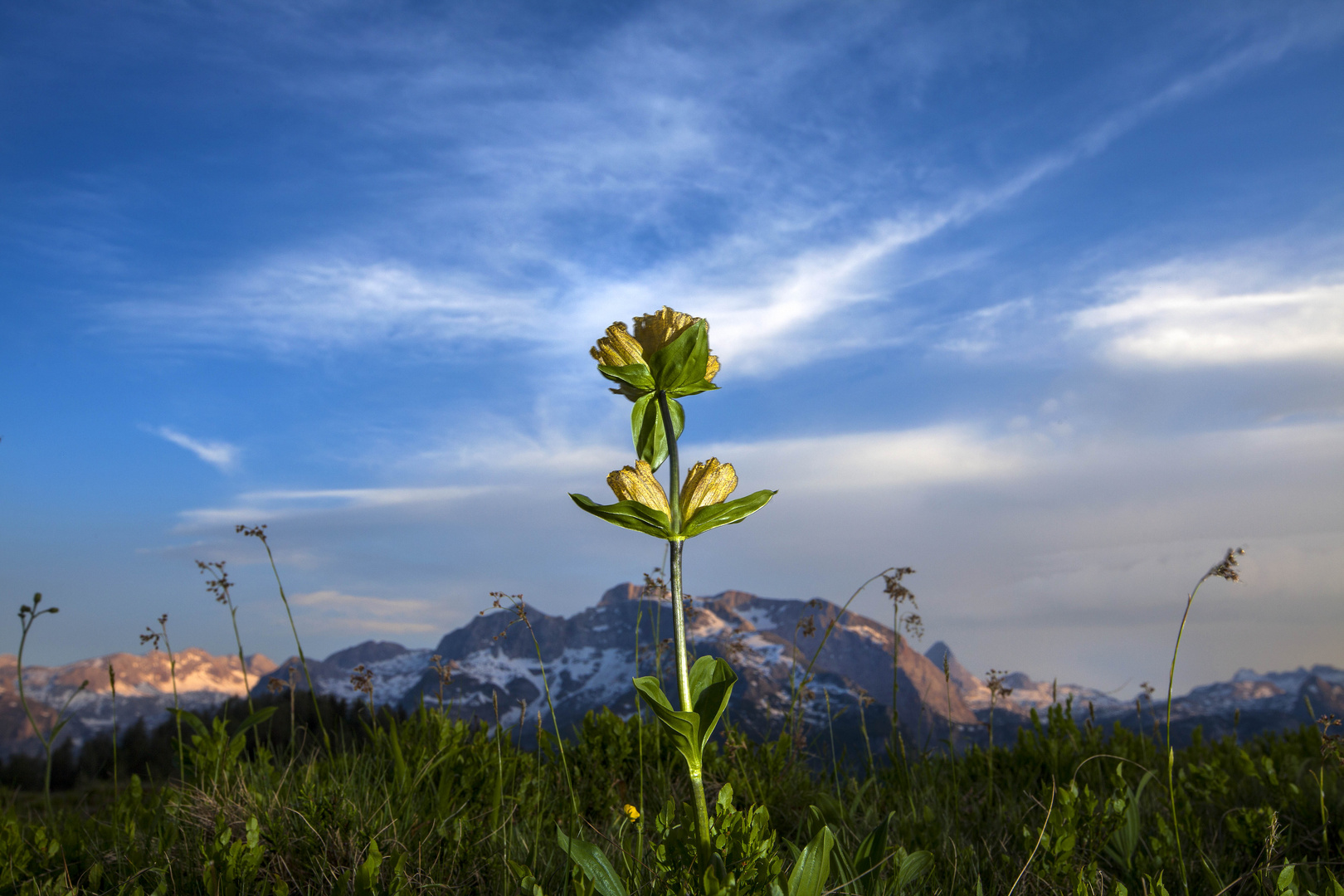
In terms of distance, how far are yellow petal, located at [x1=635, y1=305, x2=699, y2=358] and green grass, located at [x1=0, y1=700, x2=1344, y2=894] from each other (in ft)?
5.08

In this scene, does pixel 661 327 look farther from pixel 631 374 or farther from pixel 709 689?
pixel 709 689

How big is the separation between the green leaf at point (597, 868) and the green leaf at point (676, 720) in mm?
476

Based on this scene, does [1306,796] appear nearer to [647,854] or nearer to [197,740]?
[647,854]

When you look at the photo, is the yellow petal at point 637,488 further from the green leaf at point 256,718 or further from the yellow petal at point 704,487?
the green leaf at point 256,718

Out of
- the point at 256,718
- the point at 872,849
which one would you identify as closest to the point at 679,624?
the point at 872,849

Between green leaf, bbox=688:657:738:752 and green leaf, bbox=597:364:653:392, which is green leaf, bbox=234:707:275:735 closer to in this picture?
green leaf, bbox=688:657:738:752

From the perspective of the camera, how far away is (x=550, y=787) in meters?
4.90

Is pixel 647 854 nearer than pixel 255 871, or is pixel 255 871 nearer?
pixel 255 871

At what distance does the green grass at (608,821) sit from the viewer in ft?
10.9

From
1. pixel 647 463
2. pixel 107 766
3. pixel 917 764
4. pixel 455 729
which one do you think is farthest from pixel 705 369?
pixel 107 766

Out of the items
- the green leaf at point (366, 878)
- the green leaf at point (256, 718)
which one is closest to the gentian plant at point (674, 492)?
the green leaf at point (366, 878)

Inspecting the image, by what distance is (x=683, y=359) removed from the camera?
2.47 meters

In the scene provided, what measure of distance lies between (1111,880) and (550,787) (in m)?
3.04

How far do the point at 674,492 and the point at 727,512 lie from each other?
0.17m
